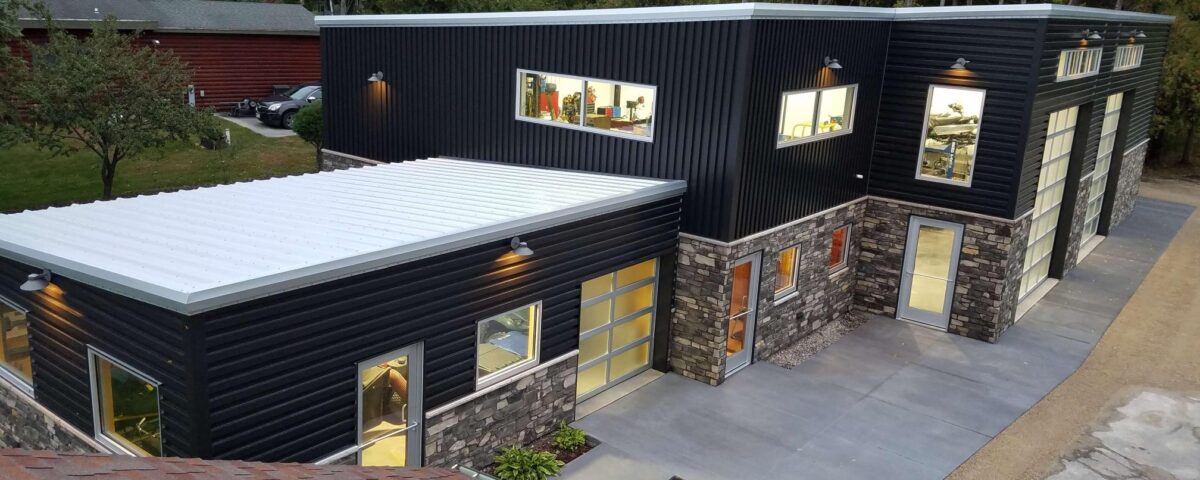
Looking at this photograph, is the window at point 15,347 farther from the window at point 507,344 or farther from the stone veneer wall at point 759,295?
the stone veneer wall at point 759,295

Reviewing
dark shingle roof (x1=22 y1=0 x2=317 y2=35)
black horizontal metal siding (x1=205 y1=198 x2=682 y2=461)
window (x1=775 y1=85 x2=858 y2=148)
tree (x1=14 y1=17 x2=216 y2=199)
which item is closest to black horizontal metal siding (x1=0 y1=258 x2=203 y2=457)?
black horizontal metal siding (x1=205 y1=198 x2=682 y2=461)

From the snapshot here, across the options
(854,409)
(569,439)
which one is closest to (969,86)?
(854,409)

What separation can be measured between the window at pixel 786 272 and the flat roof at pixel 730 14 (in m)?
3.52

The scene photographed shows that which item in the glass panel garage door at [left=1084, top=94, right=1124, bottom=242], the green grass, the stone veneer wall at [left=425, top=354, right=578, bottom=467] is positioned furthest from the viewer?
the glass panel garage door at [left=1084, top=94, right=1124, bottom=242]

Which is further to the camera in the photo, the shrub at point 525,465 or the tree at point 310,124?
the tree at point 310,124

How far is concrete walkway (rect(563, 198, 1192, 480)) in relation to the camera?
1036 cm

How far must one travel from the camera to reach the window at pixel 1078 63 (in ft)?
49.0

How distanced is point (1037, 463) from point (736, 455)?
3.67 meters

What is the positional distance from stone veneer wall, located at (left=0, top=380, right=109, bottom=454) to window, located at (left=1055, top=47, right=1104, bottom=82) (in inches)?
578

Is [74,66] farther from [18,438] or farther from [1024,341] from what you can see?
[1024,341]

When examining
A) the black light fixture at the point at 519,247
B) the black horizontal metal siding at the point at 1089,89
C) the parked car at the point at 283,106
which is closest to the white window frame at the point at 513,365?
the black light fixture at the point at 519,247

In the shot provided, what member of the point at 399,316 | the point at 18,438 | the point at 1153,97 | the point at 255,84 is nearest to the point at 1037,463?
the point at 399,316

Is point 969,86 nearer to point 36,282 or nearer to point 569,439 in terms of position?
point 569,439

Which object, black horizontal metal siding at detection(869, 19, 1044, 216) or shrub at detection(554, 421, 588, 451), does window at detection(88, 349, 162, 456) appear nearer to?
shrub at detection(554, 421, 588, 451)
